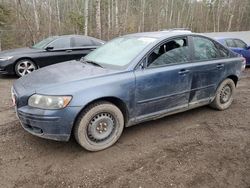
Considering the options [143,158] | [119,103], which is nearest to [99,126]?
[119,103]

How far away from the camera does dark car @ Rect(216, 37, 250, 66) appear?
37.3 feet

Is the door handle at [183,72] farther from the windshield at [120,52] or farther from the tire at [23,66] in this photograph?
the tire at [23,66]

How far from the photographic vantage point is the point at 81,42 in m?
9.14

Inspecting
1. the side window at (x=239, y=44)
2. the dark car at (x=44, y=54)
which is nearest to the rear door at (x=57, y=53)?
the dark car at (x=44, y=54)

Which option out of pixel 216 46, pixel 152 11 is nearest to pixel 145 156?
pixel 216 46

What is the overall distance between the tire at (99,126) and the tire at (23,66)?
5433 millimetres

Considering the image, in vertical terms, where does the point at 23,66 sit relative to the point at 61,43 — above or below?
below

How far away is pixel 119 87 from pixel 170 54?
1200mm

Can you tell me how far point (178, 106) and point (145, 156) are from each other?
1.25 meters

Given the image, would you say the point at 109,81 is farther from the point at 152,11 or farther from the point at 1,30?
the point at 152,11

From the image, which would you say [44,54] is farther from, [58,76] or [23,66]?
[58,76]

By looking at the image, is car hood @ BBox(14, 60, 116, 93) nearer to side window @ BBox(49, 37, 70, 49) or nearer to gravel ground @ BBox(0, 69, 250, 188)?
gravel ground @ BBox(0, 69, 250, 188)

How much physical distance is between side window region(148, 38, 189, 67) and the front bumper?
1.47 metres

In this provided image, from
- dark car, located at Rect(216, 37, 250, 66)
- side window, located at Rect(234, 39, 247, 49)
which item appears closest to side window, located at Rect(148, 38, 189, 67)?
dark car, located at Rect(216, 37, 250, 66)
